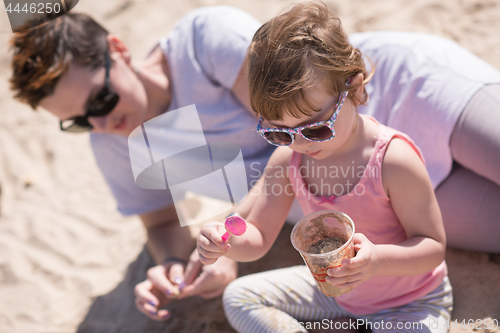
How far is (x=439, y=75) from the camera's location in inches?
75.5

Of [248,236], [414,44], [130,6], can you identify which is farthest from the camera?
[130,6]

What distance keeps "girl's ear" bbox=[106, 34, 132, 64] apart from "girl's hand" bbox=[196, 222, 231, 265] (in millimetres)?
1396

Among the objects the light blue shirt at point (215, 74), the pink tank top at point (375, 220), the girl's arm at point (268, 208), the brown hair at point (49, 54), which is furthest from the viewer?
the light blue shirt at point (215, 74)

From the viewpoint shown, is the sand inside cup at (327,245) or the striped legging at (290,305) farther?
the striped legging at (290,305)

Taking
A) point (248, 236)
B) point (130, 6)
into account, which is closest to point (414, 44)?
point (248, 236)

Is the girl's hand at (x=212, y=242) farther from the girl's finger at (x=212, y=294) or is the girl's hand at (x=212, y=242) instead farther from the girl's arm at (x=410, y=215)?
the girl's finger at (x=212, y=294)

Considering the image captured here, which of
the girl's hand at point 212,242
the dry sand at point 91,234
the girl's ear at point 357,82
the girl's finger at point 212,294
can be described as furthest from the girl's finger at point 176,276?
the girl's ear at point 357,82

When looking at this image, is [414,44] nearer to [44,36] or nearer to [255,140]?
[255,140]

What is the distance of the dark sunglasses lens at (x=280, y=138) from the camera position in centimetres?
140

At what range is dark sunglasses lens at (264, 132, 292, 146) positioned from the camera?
55.1 inches

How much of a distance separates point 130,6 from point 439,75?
423 cm

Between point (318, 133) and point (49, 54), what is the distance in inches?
61.3

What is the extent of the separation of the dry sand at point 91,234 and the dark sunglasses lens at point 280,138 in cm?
110

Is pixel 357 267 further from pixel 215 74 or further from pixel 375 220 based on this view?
pixel 215 74
